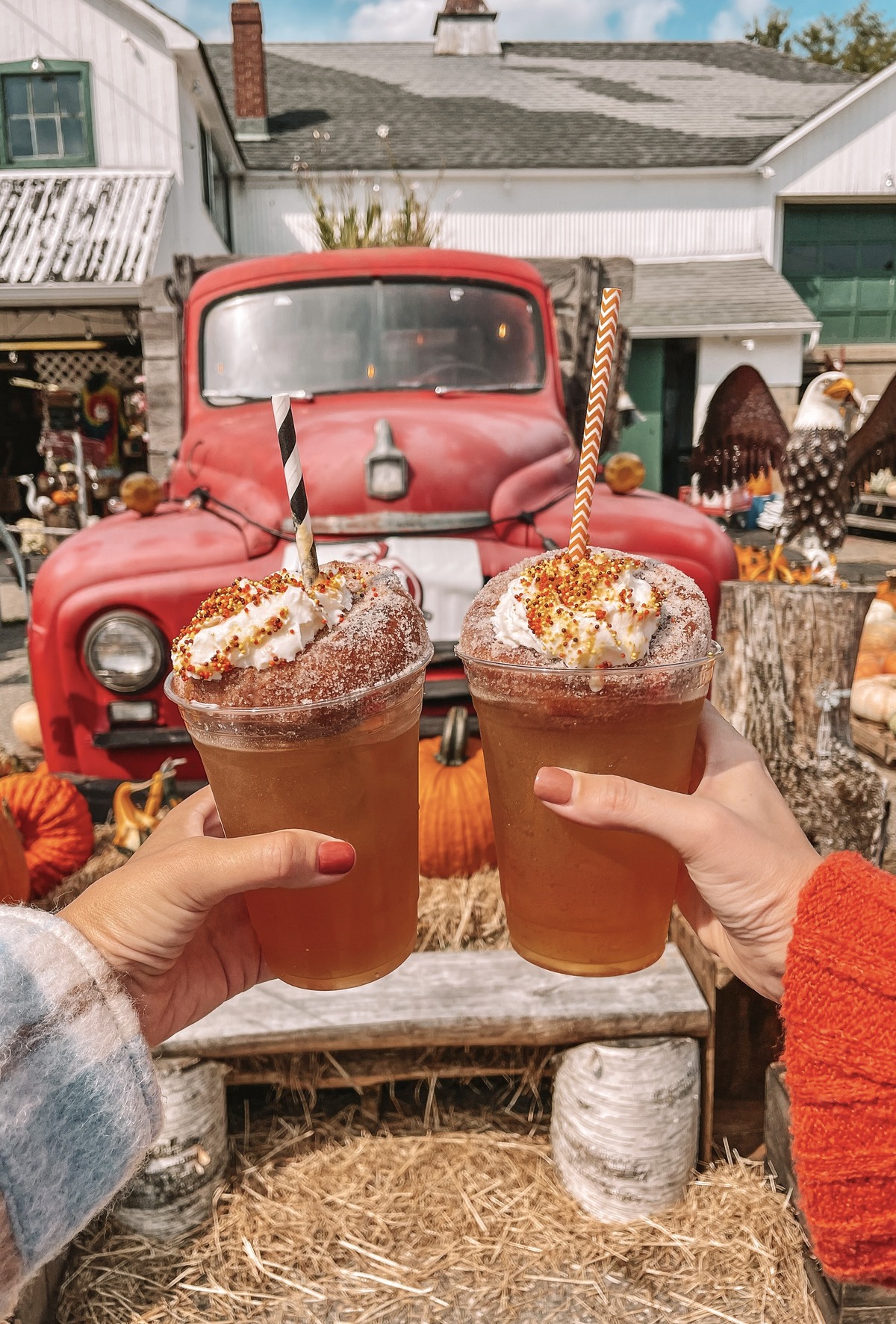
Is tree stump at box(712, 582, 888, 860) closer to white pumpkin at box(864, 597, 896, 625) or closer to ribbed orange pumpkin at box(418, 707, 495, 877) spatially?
ribbed orange pumpkin at box(418, 707, 495, 877)

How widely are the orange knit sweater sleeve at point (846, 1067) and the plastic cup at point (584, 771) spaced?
0.22 metres

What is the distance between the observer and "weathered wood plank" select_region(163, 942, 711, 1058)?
2152 mm

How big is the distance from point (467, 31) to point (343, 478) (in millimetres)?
22279

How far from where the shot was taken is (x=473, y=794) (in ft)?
10.1

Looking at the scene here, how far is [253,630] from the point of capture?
110 centimetres

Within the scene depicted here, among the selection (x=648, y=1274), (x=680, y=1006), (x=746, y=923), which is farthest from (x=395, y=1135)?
(x=746, y=923)

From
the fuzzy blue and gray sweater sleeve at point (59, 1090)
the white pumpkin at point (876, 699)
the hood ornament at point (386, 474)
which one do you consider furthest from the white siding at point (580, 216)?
the fuzzy blue and gray sweater sleeve at point (59, 1090)

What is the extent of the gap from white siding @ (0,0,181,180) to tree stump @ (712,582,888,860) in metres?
12.4

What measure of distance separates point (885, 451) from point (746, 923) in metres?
5.41

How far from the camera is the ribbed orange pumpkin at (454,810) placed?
3061 millimetres

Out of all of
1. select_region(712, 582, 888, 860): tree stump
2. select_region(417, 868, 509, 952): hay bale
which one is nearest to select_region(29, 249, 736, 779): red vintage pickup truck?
select_region(712, 582, 888, 860): tree stump

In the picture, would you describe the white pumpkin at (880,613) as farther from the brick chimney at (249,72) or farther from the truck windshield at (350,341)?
the brick chimney at (249,72)

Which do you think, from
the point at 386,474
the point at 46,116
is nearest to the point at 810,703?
the point at 386,474

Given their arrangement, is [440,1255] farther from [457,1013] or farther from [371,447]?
[371,447]
